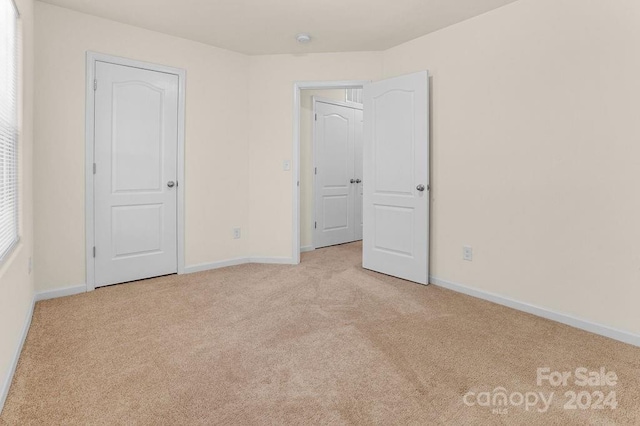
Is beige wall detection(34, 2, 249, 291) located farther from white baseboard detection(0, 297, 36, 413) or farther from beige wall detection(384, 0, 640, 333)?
beige wall detection(384, 0, 640, 333)

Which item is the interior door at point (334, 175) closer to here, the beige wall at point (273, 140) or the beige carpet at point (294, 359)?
the beige wall at point (273, 140)

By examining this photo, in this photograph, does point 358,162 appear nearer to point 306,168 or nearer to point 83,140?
point 306,168

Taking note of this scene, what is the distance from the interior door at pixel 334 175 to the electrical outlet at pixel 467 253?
2420 mm

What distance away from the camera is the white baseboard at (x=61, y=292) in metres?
2.99

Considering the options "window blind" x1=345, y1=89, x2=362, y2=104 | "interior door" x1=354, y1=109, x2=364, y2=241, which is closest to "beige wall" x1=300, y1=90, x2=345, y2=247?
"window blind" x1=345, y1=89, x2=362, y2=104

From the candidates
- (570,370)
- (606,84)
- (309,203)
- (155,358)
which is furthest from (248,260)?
(606,84)

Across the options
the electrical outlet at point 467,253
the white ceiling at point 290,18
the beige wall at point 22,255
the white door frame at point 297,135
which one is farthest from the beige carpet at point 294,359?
the white ceiling at point 290,18

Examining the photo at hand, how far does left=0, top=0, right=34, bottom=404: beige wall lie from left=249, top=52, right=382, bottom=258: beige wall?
2.09m

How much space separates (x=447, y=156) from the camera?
3.39 meters

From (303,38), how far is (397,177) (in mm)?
1649

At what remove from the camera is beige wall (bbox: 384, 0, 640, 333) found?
2.33 meters

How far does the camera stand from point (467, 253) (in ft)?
10.6

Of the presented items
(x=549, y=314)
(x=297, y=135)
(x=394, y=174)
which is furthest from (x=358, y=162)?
(x=549, y=314)

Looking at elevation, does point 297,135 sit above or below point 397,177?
above
